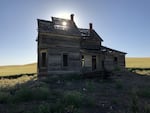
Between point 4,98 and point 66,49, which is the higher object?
point 66,49

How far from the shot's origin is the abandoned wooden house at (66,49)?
24219 millimetres

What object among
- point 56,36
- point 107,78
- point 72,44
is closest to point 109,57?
point 72,44

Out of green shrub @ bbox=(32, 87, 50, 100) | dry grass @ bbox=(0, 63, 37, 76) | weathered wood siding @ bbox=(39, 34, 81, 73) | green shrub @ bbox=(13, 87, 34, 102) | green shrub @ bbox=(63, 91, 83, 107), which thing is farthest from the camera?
dry grass @ bbox=(0, 63, 37, 76)

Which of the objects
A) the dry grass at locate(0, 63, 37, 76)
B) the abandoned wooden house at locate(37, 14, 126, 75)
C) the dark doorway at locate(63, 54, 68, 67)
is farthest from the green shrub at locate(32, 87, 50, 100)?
the dry grass at locate(0, 63, 37, 76)

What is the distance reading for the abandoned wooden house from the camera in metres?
24.2

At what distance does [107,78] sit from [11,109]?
12408 mm

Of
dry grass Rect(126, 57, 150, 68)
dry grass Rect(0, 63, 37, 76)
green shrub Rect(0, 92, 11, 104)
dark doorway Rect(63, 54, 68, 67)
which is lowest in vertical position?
dry grass Rect(0, 63, 37, 76)

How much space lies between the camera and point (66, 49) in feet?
83.1

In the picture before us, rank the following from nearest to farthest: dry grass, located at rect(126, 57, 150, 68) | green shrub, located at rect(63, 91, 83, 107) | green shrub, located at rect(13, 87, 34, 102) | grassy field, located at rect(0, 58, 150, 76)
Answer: green shrub, located at rect(63, 91, 83, 107) < green shrub, located at rect(13, 87, 34, 102) < grassy field, located at rect(0, 58, 150, 76) < dry grass, located at rect(126, 57, 150, 68)

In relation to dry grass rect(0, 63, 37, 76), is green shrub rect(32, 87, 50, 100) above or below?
above

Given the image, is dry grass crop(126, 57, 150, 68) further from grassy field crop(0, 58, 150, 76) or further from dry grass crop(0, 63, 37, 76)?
dry grass crop(0, 63, 37, 76)

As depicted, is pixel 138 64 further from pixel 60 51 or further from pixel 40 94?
pixel 40 94

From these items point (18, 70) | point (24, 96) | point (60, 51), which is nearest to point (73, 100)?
point (24, 96)

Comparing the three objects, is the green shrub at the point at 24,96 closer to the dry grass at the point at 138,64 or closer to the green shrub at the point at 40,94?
the green shrub at the point at 40,94
